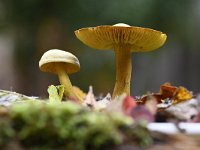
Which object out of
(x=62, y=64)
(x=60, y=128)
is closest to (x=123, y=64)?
(x=62, y=64)

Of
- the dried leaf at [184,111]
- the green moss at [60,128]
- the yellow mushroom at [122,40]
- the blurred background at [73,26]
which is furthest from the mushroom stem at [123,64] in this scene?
the blurred background at [73,26]

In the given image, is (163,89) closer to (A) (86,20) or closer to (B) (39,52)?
(A) (86,20)

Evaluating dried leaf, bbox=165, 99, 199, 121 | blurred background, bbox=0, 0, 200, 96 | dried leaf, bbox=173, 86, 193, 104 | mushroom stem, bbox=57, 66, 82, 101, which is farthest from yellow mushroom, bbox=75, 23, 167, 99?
blurred background, bbox=0, 0, 200, 96

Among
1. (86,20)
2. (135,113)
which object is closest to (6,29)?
(86,20)

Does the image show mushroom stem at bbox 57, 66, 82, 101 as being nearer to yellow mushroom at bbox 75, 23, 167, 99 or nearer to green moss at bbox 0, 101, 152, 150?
yellow mushroom at bbox 75, 23, 167, 99

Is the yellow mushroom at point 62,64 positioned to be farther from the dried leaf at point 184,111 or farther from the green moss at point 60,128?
the green moss at point 60,128
